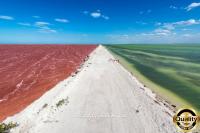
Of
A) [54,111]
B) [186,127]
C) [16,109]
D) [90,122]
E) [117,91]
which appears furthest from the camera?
[117,91]

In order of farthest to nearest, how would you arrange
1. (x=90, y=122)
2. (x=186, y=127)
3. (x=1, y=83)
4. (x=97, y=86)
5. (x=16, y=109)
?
(x=1, y=83), (x=97, y=86), (x=16, y=109), (x=90, y=122), (x=186, y=127)

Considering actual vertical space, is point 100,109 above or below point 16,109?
above

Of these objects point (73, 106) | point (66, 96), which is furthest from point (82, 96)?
point (73, 106)

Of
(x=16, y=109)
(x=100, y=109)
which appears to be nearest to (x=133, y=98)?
(x=100, y=109)

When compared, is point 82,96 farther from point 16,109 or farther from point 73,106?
point 16,109

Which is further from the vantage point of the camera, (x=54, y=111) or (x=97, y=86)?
(x=97, y=86)

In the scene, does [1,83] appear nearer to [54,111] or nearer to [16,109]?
[16,109]

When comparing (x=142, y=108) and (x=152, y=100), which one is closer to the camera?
(x=142, y=108)

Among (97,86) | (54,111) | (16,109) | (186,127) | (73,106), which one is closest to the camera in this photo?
(186,127)

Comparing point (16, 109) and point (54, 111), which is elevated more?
point (54, 111)
